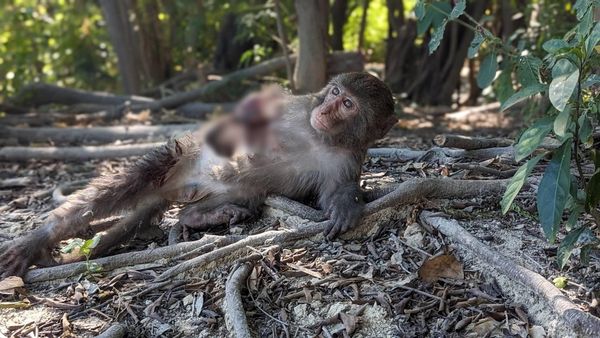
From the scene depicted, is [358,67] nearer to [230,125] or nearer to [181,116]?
[181,116]

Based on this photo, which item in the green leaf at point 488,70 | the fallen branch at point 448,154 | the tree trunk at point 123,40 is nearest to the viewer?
the green leaf at point 488,70

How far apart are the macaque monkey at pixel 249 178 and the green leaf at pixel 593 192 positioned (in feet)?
4.27

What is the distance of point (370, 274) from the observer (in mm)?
3611

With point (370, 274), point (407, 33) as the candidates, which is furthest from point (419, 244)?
point (407, 33)

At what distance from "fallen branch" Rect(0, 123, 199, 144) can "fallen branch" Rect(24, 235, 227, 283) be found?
163 inches

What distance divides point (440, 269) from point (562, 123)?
1.11 meters

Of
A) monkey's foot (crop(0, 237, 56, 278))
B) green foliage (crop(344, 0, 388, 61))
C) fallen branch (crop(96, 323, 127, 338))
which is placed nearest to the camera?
fallen branch (crop(96, 323, 127, 338))

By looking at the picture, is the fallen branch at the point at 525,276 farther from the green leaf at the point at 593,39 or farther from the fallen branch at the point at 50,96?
the fallen branch at the point at 50,96

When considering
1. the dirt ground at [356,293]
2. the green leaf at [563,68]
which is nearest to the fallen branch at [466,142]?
Result: the dirt ground at [356,293]

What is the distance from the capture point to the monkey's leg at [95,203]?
4.12m

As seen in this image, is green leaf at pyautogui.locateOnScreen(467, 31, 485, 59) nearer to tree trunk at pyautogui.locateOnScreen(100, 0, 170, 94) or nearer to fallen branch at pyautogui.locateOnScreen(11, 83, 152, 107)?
fallen branch at pyautogui.locateOnScreen(11, 83, 152, 107)

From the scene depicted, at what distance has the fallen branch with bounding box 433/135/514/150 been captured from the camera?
446 centimetres

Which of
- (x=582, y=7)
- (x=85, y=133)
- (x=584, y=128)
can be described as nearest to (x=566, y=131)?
(x=584, y=128)

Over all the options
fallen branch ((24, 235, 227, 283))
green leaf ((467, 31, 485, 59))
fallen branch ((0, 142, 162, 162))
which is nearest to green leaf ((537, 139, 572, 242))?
green leaf ((467, 31, 485, 59))
